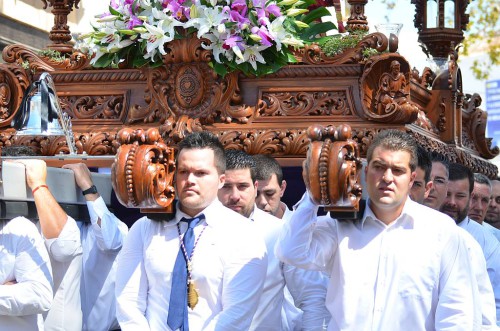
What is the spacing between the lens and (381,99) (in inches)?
262

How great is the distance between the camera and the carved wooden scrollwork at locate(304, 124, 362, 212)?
16.1ft

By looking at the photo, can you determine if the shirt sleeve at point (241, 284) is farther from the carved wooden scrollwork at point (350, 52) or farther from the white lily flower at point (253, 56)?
the carved wooden scrollwork at point (350, 52)

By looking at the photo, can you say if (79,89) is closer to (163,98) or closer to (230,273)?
(163,98)

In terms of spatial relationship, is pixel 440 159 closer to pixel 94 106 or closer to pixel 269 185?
pixel 269 185

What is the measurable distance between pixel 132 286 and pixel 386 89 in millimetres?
1950

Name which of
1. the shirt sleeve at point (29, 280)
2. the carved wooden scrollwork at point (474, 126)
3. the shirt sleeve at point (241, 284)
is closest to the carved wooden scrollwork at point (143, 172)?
the shirt sleeve at point (241, 284)

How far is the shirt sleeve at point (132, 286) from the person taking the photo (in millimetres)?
5375

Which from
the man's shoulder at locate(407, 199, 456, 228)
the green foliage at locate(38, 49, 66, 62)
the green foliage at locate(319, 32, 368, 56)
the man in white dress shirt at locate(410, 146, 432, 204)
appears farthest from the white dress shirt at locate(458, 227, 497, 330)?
the green foliage at locate(38, 49, 66, 62)

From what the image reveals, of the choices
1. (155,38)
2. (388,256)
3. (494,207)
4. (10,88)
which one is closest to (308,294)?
(388,256)

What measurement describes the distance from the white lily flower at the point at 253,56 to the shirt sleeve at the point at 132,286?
1.45 meters

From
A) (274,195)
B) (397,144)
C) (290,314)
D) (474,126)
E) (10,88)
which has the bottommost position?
(290,314)

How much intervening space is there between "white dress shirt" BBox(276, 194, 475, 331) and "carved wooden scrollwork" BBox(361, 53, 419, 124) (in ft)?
4.50

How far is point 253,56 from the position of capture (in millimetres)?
6742

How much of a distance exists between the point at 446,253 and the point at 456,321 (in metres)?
0.29
